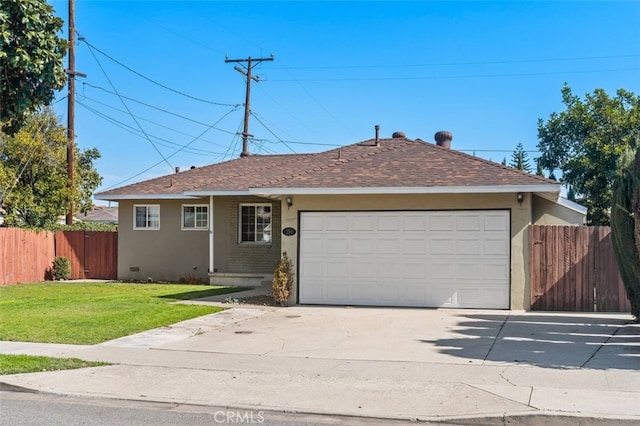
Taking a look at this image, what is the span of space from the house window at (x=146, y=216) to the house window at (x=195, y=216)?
1.17 metres

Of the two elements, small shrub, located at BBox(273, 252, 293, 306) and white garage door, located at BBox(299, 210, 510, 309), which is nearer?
white garage door, located at BBox(299, 210, 510, 309)

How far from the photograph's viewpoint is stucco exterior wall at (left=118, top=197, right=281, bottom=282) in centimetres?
2158

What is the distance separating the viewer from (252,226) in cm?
2200

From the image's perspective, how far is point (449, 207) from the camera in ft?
48.7

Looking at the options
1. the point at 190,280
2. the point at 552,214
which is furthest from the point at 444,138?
the point at 190,280

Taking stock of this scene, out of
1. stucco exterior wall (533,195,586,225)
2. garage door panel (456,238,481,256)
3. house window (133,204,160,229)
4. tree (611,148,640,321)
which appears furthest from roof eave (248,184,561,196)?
house window (133,204,160,229)

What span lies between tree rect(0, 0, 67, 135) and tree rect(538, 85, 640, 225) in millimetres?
22259

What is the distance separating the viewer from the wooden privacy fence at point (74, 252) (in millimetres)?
23203

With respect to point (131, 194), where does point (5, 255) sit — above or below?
below

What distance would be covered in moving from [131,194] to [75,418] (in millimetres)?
17513

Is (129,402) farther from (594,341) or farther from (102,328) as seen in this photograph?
(594,341)

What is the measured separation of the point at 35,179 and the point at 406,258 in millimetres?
19914

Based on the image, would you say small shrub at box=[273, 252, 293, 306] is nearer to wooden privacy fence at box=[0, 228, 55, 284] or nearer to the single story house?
the single story house

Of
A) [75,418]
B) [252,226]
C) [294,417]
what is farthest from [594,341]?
[252,226]
